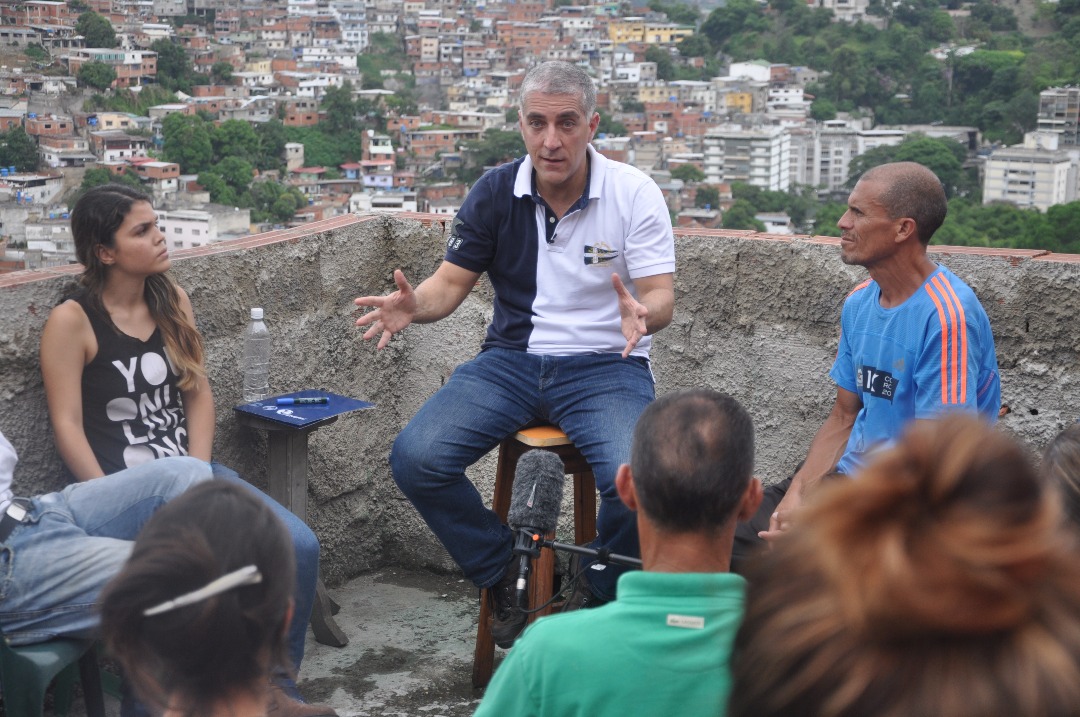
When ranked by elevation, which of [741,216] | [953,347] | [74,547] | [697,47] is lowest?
[741,216]

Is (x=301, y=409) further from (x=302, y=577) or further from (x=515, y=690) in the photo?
(x=515, y=690)

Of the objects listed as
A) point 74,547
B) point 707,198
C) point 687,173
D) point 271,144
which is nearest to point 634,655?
point 74,547

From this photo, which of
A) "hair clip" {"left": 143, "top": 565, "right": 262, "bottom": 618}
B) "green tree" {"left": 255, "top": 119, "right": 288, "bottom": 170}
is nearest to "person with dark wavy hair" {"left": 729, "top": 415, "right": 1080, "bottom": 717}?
"hair clip" {"left": 143, "top": 565, "right": 262, "bottom": 618}

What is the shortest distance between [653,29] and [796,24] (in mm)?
15252

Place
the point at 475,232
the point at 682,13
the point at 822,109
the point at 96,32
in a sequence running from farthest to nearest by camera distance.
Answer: the point at 682,13 → the point at 822,109 → the point at 96,32 → the point at 475,232

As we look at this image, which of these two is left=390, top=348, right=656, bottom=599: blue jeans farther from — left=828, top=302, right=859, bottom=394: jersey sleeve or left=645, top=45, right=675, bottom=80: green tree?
left=645, top=45, right=675, bottom=80: green tree

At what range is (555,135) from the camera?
3.16m

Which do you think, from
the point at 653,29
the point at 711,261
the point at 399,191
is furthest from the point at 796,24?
the point at 711,261

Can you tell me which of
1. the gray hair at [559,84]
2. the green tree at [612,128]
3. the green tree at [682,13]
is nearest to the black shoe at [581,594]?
the gray hair at [559,84]

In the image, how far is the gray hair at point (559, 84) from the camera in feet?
10.4

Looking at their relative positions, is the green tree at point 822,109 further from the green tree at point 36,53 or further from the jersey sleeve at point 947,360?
the jersey sleeve at point 947,360

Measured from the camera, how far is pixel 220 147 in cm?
2995

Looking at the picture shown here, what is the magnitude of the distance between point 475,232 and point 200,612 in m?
1.96

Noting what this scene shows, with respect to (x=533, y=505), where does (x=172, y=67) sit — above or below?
above
